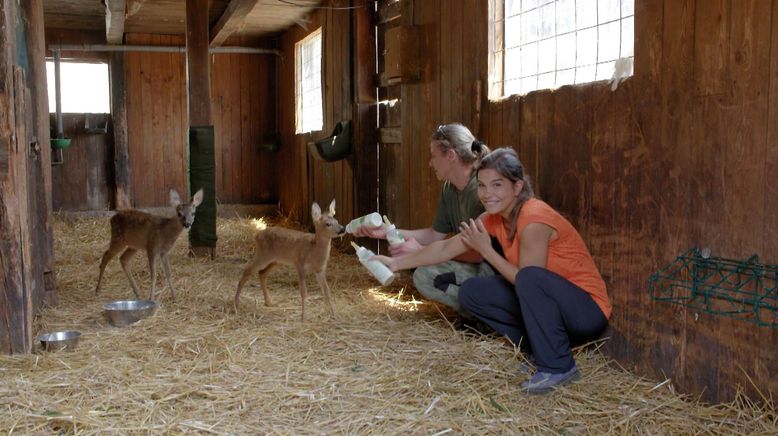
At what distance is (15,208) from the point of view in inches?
170

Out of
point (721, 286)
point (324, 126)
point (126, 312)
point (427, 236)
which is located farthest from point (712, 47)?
point (324, 126)

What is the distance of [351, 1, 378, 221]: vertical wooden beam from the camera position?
27.9ft

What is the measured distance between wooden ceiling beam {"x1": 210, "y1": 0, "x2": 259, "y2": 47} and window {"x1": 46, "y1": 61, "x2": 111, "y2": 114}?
2905 millimetres

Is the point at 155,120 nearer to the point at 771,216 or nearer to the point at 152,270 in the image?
the point at 152,270

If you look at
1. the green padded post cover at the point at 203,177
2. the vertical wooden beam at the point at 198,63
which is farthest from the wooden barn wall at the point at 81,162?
the green padded post cover at the point at 203,177

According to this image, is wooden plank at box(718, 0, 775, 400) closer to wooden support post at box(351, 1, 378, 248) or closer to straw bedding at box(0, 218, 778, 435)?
straw bedding at box(0, 218, 778, 435)

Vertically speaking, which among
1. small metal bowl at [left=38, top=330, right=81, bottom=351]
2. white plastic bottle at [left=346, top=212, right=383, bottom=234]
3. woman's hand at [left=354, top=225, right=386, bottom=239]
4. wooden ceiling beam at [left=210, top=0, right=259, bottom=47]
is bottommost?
small metal bowl at [left=38, top=330, right=81, bottom=351]

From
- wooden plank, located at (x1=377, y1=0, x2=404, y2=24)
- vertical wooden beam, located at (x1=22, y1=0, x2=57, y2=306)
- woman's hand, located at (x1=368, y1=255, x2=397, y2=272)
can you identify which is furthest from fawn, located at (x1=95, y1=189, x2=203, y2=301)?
wooden plank, located at (x1=377, y1=0, x2=404, y2=24)

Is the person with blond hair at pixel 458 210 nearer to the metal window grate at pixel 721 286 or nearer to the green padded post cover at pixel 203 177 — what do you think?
the metal window grate at pixel 721 286

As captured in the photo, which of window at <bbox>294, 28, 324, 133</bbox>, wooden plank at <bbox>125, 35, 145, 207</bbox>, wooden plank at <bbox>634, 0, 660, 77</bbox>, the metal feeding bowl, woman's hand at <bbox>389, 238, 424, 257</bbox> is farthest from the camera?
wooden plank at <bbox>125, 35, 145, 207</bbox>

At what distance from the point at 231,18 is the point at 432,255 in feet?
22.2

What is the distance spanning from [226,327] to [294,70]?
8.63 meters

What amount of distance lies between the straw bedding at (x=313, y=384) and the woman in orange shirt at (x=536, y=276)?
173 millimetres

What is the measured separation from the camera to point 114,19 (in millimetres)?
10516
